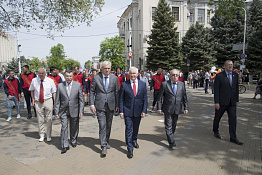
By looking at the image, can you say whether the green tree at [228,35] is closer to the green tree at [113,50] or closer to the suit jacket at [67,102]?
the green tree at [113,50]

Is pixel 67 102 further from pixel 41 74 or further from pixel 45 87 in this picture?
pixel 41 74

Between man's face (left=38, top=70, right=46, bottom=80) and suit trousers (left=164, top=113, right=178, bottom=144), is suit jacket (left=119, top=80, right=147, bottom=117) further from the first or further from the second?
man's face (left=38, top=70, right=46, bottom=80)

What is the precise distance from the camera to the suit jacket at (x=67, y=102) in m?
4.58

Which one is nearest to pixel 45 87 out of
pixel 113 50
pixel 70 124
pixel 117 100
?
pixel 70 124

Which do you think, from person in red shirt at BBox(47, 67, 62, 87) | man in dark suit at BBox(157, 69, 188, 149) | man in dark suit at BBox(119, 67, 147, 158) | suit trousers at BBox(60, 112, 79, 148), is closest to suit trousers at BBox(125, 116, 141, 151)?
man in dark suit at BBox(119, 67, 147, 158)

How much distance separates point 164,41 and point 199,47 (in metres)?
6.19

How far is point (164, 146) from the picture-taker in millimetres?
4754

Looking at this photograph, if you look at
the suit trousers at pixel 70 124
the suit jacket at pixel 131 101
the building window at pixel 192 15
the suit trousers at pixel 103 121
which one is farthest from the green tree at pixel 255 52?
the suit trousers at pixel 70 124

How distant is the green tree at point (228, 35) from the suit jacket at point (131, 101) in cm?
3028

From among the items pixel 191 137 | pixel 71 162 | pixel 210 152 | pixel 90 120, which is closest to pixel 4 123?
pixel 90 120

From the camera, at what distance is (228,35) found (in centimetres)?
3097

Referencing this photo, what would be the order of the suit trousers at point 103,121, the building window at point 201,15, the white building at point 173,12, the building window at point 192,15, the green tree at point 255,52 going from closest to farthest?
the suit trousers at point 103,121 < the green tree at point 255,52 < the white building at point 173,12 < the building window at point 192,15 < the building window at point 201,15

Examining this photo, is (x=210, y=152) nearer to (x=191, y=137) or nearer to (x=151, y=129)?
(x=191, y=137)

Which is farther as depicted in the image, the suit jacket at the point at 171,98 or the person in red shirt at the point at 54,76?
the person in red shirt at the point at 54,76
